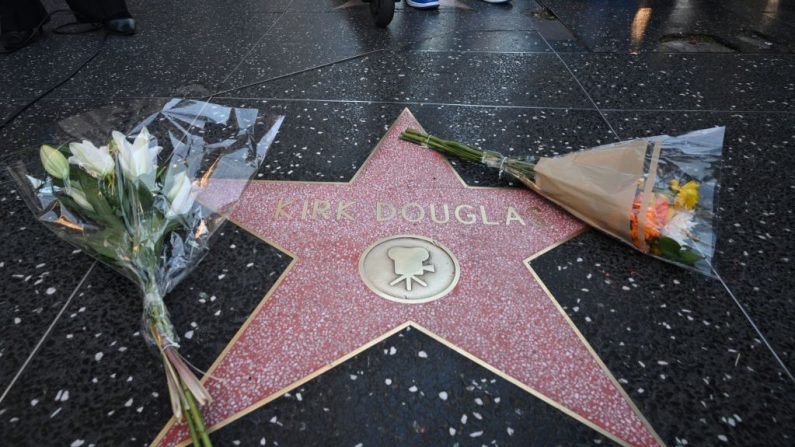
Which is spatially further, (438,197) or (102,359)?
(438,197)

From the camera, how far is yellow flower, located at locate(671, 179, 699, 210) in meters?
1.21

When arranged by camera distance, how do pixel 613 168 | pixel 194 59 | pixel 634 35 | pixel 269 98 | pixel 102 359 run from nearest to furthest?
1. pixel 102 359
2. pixel 613 168
3. pixel 269 98
4. pixel 194 59
5. pixel 634 35

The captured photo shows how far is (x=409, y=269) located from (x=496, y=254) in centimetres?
25

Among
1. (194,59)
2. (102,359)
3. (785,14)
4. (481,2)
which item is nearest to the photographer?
(102,359)

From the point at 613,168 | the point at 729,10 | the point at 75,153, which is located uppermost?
the point at 75,153

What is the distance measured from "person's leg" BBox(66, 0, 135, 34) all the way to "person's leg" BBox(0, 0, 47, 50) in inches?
8.4

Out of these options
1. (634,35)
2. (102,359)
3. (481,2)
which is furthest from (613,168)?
(481,2)

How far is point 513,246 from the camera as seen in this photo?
4.33ft

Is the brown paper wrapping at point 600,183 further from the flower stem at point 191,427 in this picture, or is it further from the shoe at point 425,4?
the shoe at point 425,4

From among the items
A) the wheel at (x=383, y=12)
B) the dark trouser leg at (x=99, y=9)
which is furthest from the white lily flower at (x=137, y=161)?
the dark trouser leg at (x=99, y=9)

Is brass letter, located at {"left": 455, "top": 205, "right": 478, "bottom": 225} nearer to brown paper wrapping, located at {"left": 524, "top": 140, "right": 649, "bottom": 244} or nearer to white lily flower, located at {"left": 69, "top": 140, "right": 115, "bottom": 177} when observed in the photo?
brown paper wrapping, located at {"left": 524, "top": 140, "right": 649, "bottom": 244}

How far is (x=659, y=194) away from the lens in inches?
48.4

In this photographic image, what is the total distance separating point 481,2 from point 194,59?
228cm

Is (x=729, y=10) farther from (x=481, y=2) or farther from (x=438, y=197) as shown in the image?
(x=438, y=197)
